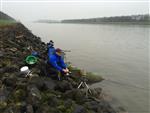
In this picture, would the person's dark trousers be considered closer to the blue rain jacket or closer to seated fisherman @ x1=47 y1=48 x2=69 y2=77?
seated fisherman @ x1=47 y1=48 x2=69 y2=77

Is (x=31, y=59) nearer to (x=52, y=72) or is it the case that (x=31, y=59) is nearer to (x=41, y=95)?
(x=52, y=72)

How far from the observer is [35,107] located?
6.98m

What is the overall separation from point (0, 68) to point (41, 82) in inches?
96.2

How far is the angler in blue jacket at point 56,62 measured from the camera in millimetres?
8953

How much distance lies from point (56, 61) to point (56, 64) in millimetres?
198

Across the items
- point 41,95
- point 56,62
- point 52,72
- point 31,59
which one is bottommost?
point 41,95

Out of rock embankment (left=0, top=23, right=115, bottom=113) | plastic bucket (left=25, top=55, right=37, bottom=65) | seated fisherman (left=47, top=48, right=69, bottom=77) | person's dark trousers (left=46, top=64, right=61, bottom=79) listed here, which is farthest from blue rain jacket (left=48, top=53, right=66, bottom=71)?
plastic bucket (left=25, top=55, right=37, bottom=65)

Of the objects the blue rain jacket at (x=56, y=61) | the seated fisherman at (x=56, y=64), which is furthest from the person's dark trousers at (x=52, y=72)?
the blue rain jacket at (x=56, y=61)

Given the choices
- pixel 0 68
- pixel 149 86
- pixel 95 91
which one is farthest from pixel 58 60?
pixel 149 86

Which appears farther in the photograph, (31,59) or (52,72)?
(31,59)

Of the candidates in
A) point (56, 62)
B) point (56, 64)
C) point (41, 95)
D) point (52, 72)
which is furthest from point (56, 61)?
point (41, 95)

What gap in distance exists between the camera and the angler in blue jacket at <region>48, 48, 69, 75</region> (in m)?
8.95

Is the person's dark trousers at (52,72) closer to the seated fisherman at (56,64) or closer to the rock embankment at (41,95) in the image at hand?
the seated fisherman at (56,64)

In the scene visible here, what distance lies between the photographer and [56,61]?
9188 millimetres
